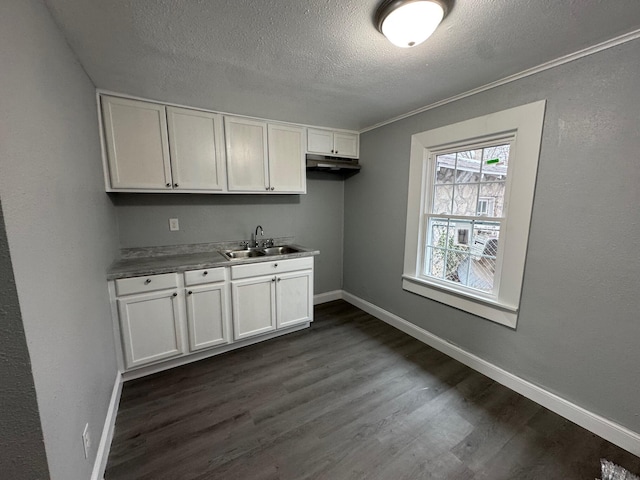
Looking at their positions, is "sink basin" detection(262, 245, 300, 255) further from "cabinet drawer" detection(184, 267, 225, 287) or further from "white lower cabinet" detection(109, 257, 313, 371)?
"cabinet drawer" detection(184, 267, 225, 287)

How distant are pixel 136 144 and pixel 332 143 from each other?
2.00 meters

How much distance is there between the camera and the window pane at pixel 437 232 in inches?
99.7

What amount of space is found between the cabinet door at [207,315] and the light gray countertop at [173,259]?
21 cm

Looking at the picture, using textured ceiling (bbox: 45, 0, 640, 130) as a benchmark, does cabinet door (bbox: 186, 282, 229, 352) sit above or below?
below

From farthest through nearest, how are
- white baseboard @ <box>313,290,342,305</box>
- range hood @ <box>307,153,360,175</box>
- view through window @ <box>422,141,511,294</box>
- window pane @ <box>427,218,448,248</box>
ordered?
white baseboard @ <box>313,290,342,305</box> → range hood @ <box>307,153,360,175</box> → window pane @ <box>427,218,448,248</box> → view through window @ <box>422,141,511,294</box>

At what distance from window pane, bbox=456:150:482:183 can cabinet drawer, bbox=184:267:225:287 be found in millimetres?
2333

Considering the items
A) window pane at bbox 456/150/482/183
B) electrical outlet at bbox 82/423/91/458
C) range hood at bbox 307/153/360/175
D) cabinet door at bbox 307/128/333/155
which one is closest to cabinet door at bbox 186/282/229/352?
electrical outlet at bbox 82/423/91/458

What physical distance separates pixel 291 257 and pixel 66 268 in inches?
70.3

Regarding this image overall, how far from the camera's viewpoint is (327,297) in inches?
149

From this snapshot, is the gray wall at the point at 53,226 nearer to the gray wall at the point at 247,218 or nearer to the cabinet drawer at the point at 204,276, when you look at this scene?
the cabinet drawer at the point at 204,276

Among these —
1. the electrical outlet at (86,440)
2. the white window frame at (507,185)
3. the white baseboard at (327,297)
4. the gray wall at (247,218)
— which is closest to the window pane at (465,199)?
the white window frame at (507,185)

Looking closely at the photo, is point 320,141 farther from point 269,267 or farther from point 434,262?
point 434,262

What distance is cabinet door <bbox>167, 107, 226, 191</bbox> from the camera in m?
2.31

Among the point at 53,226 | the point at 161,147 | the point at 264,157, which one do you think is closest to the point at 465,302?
the point at 264,157
